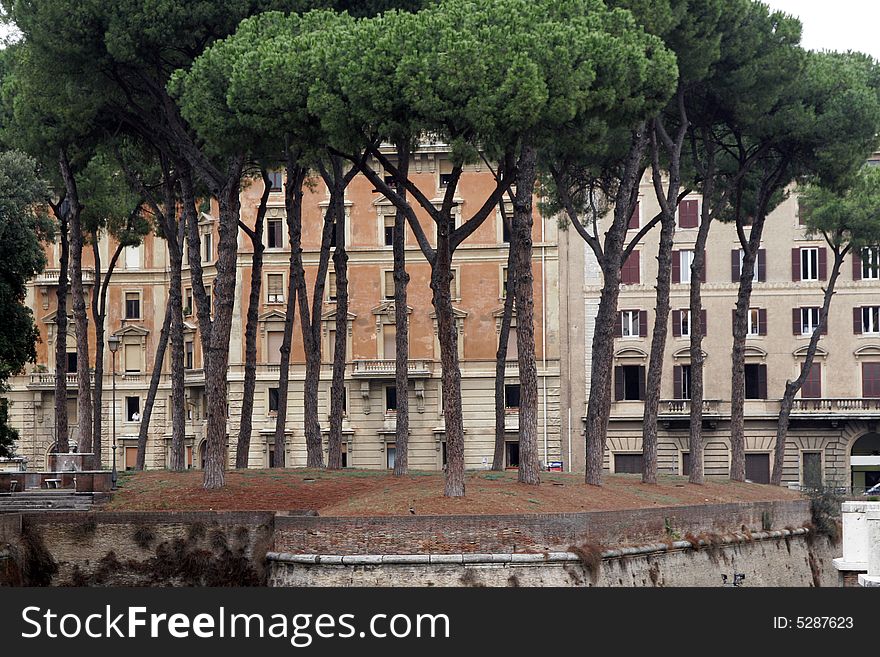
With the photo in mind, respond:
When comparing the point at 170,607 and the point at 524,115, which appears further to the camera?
the point at 524,115

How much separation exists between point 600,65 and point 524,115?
9.16ft

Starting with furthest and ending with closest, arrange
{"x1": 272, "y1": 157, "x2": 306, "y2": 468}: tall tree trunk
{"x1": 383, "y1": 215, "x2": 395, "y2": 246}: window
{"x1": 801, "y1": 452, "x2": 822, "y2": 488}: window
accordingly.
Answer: {"x1": 383, "y1": 215, "x2": 395, "y2": 246}: window
{"x1": 801, "y1": 452, "x2": 822, "y2": 488}: window
{"x1": 272, "y1": 157, "x2": 306, "y2": 468}: tall tree trunk

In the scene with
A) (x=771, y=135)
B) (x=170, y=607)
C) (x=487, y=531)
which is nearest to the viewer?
(x=170, y=607)

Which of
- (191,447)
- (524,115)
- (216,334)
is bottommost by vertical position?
(191,447)

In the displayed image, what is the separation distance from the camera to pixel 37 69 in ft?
131

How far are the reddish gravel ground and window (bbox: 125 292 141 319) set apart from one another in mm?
27780

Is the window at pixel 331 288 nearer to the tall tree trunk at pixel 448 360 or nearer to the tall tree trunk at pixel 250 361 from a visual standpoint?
the tall tree trunk at pixel 250 361

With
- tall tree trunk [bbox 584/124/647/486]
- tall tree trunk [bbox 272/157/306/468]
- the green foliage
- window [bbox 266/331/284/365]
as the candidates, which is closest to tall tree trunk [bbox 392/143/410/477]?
tall tree trunk [bbox 272/157/306/468]

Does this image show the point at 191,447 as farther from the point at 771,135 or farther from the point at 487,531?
the point at 487,531

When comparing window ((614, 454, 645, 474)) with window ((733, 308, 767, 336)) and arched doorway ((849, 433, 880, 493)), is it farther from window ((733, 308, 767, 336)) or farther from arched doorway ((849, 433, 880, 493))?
arched doorway ((849, 433, 880, 493))

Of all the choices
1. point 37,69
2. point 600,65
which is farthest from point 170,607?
point 37,69

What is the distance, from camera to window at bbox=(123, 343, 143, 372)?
7212cm

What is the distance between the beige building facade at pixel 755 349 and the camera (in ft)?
222

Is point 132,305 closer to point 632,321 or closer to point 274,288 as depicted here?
point 274,288
